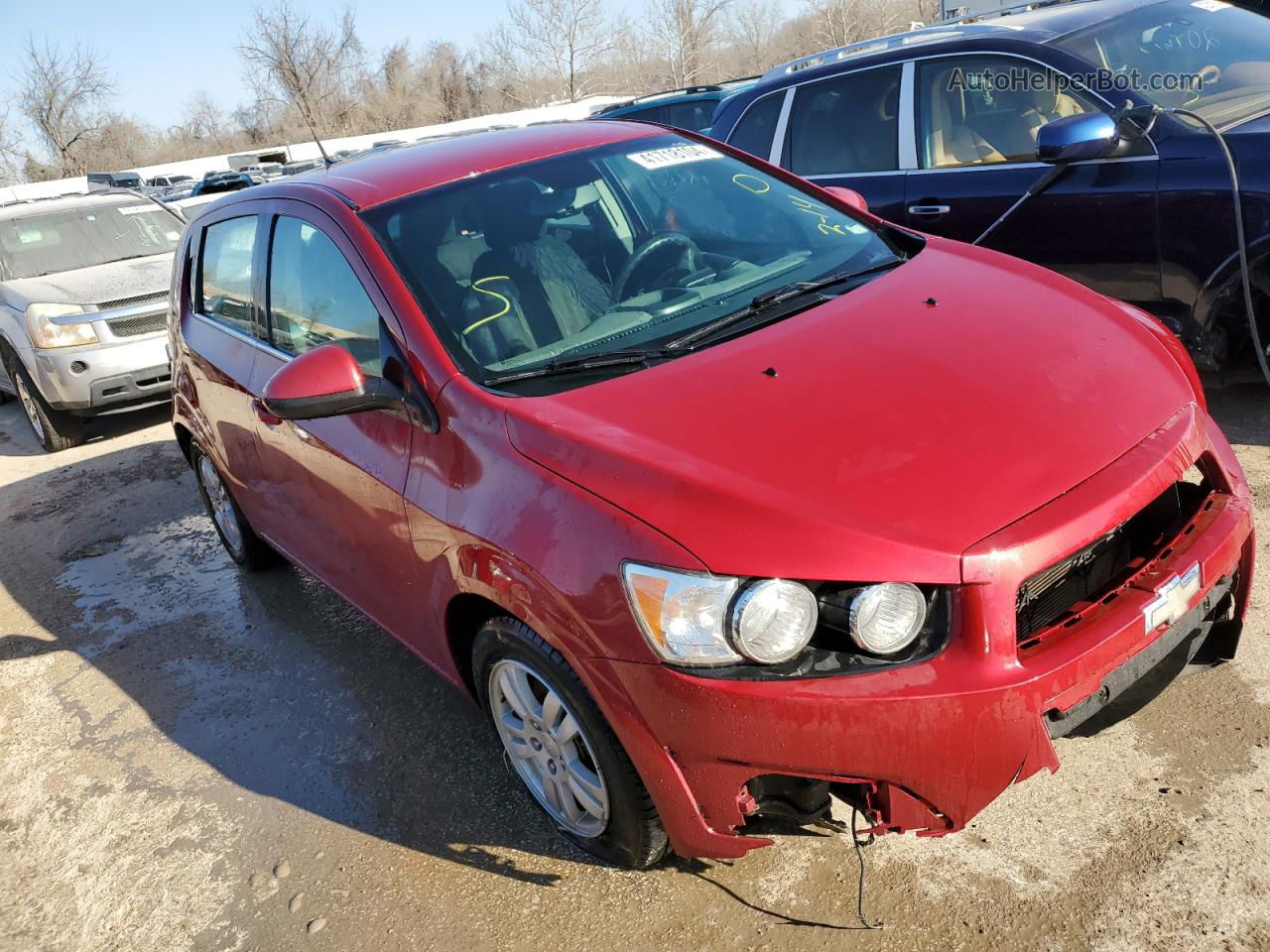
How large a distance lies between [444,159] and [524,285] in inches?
29.4

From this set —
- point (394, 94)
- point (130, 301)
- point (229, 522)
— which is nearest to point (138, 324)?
point (130, 301)

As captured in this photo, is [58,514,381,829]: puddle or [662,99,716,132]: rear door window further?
[662,99,716,132]: rear door window

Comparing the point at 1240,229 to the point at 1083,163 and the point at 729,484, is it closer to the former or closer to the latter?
the point at 1083,163

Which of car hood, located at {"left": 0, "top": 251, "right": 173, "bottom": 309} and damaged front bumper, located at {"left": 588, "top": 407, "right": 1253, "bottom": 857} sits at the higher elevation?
car hood, located at {"left": 0, "top": 251, "right": 173, "bottom": 309}

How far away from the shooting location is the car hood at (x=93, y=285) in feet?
25.2

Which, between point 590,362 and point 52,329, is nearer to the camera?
point 590,362

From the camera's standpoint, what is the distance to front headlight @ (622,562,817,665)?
202 cm

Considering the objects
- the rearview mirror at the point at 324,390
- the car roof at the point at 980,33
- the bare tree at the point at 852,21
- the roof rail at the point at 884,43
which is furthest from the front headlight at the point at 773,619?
the bare tree at the point at 852,21

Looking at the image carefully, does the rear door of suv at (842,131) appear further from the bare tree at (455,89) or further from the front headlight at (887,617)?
the bare tree at (455,89)

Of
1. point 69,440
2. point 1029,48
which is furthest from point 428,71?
point 1029,48

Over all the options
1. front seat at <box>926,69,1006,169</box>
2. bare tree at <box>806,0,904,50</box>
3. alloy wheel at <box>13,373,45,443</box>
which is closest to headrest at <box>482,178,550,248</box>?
front seat at <box>926,69,1006,169</box>

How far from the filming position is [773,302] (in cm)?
289

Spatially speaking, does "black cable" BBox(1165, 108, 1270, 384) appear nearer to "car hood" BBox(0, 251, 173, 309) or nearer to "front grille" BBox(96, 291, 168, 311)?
"car hood" BBox(0, 251, 173, 309)

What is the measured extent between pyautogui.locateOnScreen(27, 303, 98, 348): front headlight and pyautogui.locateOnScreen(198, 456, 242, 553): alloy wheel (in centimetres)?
313
